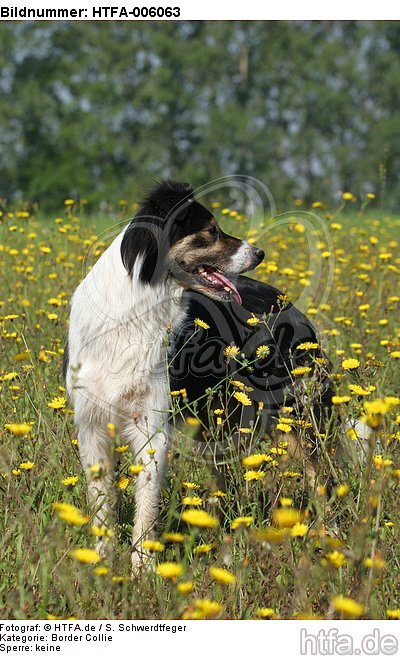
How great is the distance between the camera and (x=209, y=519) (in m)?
1.96

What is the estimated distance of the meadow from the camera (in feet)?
6.97

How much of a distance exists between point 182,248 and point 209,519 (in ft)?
6.72

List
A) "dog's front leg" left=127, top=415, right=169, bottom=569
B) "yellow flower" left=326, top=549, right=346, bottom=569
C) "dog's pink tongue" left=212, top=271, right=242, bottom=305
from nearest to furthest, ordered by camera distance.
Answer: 1. "yellow flower" left=326, top=549, right=346, bottom=569
2. "dog's front leg" left=127, top=415, right=169, bottom=569
3. "dog's pink tongue" left=212, top=271, right=242, bottom=305

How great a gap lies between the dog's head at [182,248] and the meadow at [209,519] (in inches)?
11.3

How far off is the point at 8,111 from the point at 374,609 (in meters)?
25.8

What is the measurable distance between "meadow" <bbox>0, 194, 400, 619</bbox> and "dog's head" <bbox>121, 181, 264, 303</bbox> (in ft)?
0.94

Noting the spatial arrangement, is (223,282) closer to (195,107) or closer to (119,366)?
(119,366)

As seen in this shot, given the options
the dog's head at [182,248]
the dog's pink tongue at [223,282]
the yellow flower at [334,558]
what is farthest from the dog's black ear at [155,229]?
the yellow flower at [334,558]

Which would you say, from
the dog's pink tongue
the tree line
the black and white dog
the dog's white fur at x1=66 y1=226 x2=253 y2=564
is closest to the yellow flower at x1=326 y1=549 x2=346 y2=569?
the black and white dog

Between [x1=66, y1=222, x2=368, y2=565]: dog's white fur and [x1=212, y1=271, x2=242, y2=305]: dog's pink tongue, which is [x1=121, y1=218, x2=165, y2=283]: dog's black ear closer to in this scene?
[x1=66, y1=222, x2=368, y2=565]: dog's white fur

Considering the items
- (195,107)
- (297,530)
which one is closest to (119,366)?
(297,530)

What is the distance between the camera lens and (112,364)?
11.7 feet
